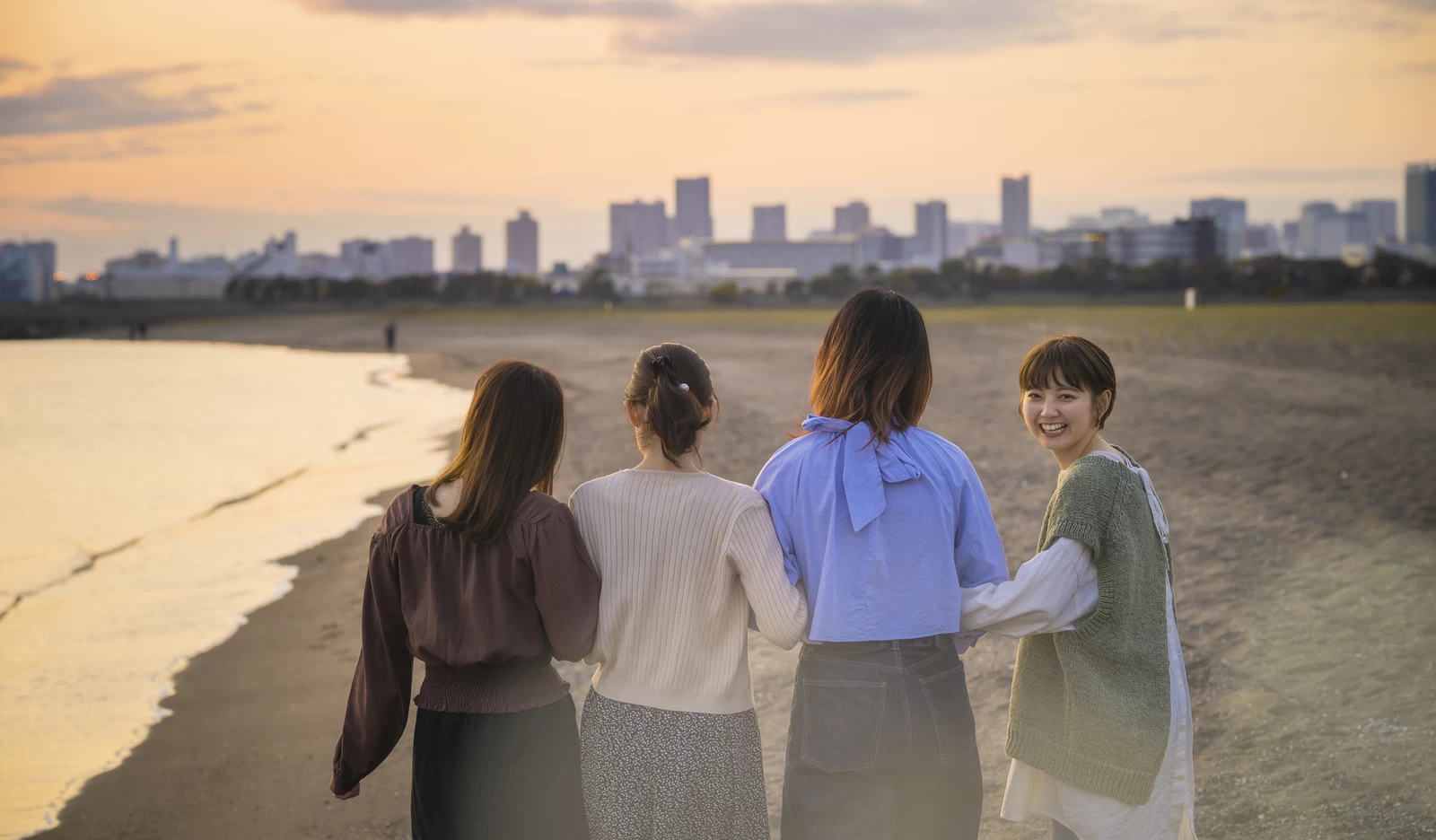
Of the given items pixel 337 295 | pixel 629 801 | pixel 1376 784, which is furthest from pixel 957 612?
pixel 337 295

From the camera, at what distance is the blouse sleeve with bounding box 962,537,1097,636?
2.71 metres

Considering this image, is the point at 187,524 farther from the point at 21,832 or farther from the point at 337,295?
the point at 337,295

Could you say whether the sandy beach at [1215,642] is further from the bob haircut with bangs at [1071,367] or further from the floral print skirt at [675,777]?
the bob haircut with bangs at [1071,367]

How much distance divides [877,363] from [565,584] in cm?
92

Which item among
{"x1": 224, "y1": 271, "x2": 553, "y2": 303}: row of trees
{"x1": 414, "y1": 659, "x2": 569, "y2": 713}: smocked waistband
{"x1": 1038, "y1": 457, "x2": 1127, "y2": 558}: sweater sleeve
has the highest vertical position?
{"x1": 224, "y1": 271, "x2": 553, "y2": 303}: row of trees

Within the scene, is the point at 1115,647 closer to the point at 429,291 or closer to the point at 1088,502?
the point at 1088,502

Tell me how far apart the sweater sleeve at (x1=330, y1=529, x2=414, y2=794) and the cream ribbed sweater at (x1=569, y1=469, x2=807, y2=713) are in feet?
1.63

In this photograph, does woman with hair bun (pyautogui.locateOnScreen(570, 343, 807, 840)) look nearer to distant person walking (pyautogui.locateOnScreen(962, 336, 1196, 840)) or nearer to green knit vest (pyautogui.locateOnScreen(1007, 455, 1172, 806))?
distant person walking (pyautogui.locateOnScreen(962, 336, 1196, 840))

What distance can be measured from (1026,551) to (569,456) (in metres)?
7.56

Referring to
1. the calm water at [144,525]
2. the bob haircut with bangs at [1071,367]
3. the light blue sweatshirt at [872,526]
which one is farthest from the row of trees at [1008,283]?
→ the light blue sweatshirt at [872,526]

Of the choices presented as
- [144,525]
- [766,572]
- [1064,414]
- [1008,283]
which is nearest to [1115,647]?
[1064,414]

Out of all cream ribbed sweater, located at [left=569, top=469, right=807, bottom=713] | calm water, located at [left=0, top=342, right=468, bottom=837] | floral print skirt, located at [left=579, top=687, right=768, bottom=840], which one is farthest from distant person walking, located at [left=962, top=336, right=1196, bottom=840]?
calm water, located at [left=0, top=342, right=468, bottom=837]

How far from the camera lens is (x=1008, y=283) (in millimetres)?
83250

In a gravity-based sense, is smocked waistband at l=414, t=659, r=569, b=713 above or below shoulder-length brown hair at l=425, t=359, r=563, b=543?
below
